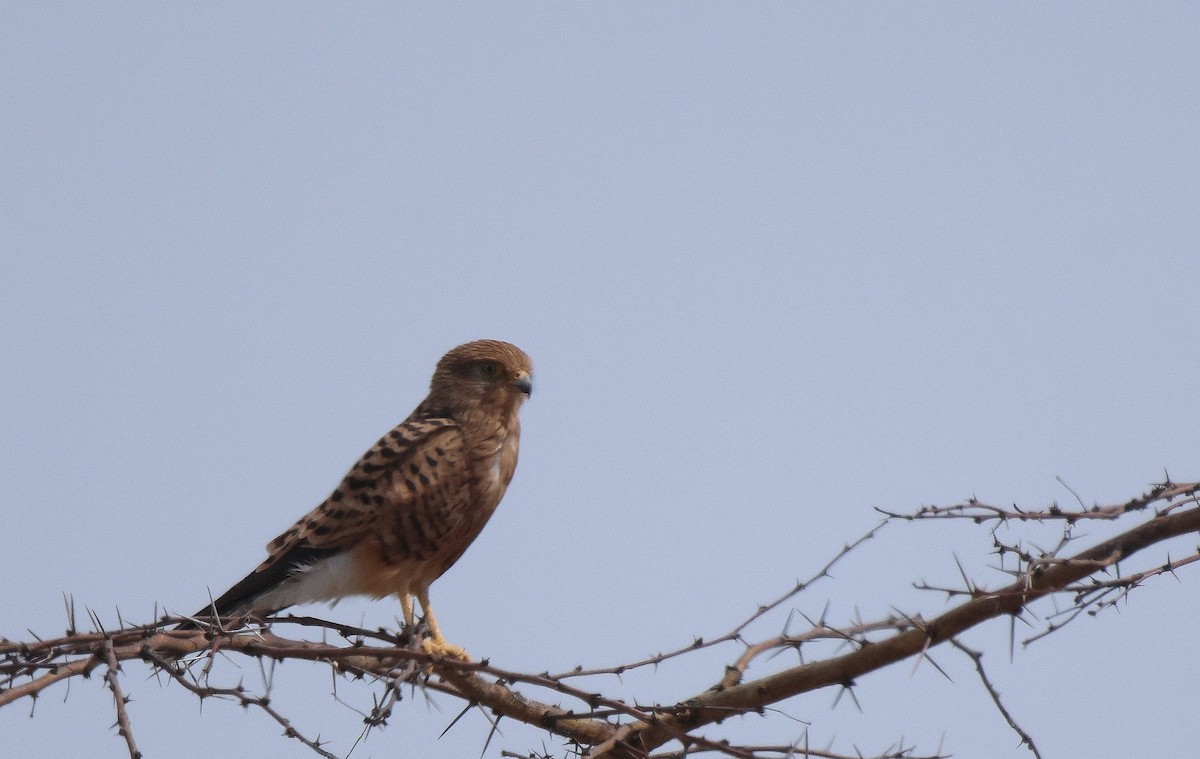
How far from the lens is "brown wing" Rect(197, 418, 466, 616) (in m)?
4.91

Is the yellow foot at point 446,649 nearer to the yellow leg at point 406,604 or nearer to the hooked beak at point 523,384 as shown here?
the yellow leg at point 406,604

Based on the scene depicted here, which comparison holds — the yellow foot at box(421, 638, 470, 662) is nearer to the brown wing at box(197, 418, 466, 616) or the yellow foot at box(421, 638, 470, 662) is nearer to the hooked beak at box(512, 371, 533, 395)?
the brown wing at box(197, 418, 466, 616)

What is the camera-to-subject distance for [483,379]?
5664 millimetres

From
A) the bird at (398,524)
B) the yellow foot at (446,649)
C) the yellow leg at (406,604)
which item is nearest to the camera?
the yellow foot at (446,649)

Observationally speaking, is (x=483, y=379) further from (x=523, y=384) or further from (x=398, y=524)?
(x=398, y=524)

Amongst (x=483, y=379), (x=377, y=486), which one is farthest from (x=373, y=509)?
(x=483, y=379)

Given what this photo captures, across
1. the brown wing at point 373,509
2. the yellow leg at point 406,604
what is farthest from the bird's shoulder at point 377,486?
the yellow leg at point 406,604

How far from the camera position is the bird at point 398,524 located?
4910mm

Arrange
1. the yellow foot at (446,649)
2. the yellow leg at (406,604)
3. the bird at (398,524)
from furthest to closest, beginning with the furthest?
the yellow leg at (406,604)
the bird at (398,524)
the yellow foot at (446,649)

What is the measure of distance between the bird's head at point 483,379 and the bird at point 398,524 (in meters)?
0.12

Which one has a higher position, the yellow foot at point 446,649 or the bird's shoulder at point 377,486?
the bird's shoulder at point 377,486

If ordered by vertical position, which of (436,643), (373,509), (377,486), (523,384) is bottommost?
(436,643)

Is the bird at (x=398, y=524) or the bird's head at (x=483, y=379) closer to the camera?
the bird at (x=398, y=524)

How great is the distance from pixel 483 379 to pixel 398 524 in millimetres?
937
